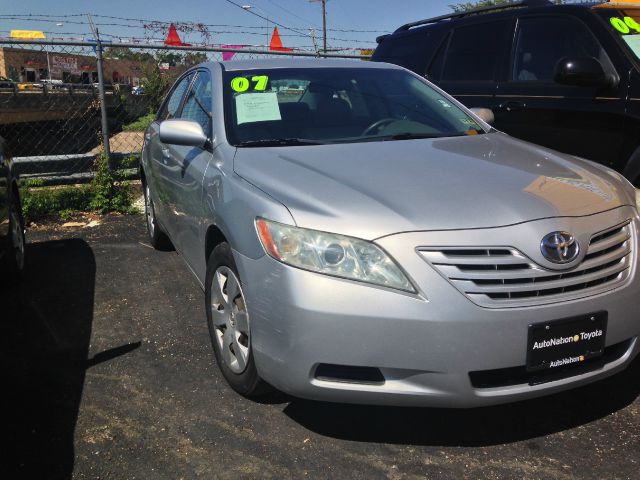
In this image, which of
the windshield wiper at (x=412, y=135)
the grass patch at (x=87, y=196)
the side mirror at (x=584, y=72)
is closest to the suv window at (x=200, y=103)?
the windshield wiper at (x=412, y=135)

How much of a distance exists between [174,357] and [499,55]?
379cm

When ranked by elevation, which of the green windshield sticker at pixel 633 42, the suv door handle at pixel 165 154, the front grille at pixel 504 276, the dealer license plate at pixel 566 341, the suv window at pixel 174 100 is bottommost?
the dealer license plate at pixel 566 341

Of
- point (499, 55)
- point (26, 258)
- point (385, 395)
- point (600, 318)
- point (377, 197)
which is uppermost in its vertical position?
point (499, 55)

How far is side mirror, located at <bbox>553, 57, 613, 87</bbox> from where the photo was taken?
4.22 metres

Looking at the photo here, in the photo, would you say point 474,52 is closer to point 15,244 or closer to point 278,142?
point 278,142

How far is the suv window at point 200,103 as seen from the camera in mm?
Result: 3721

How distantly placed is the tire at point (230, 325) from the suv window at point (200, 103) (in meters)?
0.91

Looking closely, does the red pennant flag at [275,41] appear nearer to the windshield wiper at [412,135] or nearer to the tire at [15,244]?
the tire at [15,244]

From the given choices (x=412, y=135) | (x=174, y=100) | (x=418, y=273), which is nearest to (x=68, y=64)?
(x=174, y=100)

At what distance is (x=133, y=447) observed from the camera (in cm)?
266

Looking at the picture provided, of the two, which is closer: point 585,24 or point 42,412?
point 42,412

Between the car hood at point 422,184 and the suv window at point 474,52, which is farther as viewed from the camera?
the suv window at point 474,52

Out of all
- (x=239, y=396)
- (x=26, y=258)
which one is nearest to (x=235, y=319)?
(x=239, y=396)

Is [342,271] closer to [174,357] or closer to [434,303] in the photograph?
[434,303]
